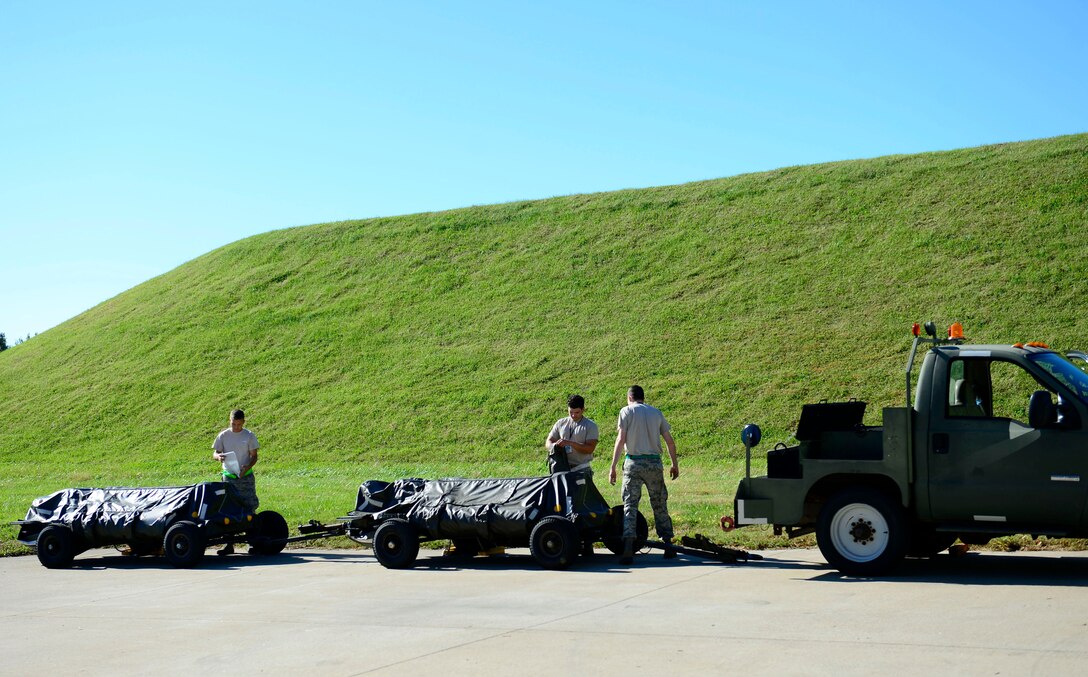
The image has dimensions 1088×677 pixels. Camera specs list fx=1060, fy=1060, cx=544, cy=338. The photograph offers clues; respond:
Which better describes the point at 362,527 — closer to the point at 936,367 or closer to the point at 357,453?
the point at 936,367

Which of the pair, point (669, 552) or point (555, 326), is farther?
point (555, 326)

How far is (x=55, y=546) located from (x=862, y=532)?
32.7 ft

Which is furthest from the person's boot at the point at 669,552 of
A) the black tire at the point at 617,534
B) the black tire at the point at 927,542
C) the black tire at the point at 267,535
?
the black tire at the point at 267,535

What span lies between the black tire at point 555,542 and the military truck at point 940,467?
1.85 metres

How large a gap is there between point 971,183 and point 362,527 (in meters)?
33.5

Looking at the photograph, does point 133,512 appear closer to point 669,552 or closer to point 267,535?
point 267,535

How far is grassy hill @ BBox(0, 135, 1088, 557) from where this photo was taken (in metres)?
28.9

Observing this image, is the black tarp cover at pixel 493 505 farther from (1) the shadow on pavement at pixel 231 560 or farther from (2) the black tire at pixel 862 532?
(2) the black tire at pixel 862 532

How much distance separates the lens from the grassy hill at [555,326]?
1137 inches

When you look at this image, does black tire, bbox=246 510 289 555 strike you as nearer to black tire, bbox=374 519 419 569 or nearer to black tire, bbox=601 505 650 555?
black tire, bbox=374 519 419 569

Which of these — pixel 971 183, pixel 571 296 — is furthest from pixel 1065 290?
pixel 571 296

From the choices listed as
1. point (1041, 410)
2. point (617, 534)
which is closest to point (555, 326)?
point (617, 534)

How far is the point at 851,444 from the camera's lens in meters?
11.0

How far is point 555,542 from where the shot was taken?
38.9 feet
